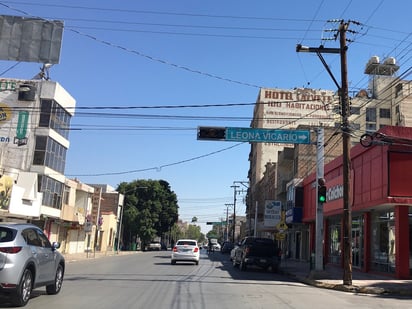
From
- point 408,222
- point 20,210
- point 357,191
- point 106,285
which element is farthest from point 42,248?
point 20,210

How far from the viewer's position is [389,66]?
7262cm

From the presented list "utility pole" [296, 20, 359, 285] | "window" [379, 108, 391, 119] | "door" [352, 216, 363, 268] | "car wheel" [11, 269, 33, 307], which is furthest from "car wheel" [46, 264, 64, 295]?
"window" [379, 108, 391, 119]

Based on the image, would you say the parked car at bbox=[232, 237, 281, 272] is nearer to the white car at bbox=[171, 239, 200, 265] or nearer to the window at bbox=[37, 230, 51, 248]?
the white car at bbox=[171, 239, 200, 265]

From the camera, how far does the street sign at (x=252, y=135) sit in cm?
2298

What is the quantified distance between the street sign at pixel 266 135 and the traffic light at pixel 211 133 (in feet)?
0.83

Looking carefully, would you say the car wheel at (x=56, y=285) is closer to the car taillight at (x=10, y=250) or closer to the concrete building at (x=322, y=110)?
the car taillight at (x=10, y=250)

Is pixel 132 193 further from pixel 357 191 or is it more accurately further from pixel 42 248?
pixel 42 248

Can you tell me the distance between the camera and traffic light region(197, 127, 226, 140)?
22.9 metres

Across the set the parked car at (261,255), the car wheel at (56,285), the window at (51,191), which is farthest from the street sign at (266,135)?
the window at (51,191)

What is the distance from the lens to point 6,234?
34.3ft

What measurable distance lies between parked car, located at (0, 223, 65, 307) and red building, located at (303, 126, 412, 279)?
1380 centimetres

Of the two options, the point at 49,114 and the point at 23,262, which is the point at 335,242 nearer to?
the point at 49,114

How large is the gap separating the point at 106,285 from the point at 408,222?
13554 mm

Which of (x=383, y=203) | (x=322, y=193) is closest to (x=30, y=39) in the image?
(x=322, y=193)
